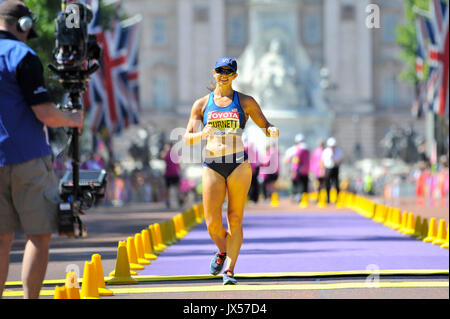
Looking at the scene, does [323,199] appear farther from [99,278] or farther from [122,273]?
[99,278]

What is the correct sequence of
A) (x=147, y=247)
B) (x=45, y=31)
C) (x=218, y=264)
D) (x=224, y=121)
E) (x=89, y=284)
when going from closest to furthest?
(x=89, y=284) → (x=224, y=121) → (x=218, y=264) → (x=147, y=247) → (x=45, y=31)

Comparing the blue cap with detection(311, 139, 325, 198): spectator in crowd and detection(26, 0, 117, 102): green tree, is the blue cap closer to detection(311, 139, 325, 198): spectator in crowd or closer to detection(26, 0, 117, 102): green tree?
detection(26, 0, 117, 102): green tree

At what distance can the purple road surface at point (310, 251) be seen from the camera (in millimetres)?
12555

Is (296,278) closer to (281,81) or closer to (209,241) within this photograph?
(209,241)

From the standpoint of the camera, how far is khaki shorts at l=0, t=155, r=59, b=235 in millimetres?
7637

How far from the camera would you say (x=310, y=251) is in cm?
1508

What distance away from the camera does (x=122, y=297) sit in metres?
9.77

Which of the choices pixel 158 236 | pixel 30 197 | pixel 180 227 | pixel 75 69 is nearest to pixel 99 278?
pixel 75 69

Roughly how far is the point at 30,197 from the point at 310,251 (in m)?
7.83

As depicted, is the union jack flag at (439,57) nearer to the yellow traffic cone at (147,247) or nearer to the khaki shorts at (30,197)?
the yellow traffic cone at (147,247)

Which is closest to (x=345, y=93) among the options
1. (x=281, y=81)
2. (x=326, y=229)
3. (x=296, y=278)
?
(x=281, y=81)

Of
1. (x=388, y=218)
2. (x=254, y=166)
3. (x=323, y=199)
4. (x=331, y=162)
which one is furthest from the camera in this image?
(x=323, y=199)

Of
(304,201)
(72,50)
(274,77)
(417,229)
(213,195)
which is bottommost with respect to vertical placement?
(304,201)

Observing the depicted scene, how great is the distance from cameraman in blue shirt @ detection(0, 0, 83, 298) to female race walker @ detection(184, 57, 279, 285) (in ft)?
9.06
